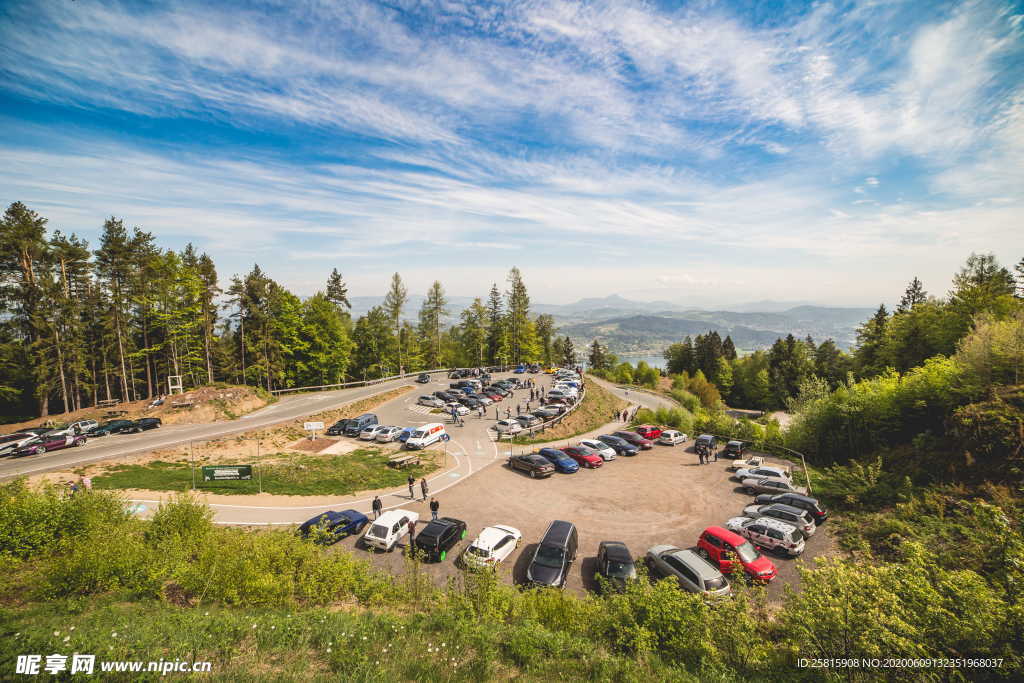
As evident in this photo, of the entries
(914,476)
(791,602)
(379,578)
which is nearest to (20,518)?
(379,578)

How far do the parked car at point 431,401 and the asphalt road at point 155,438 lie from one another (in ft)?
25.1

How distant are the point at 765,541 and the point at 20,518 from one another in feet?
87.8

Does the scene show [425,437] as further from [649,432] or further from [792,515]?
[792,515]

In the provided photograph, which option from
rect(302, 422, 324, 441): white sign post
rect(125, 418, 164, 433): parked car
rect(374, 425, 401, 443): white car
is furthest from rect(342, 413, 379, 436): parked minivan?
rect(125, 418, 164, 433): parked car

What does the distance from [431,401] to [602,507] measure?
93.2ft

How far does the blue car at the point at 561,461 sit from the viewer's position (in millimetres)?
26266

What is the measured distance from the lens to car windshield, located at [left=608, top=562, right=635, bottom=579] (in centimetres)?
1352

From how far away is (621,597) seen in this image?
10.0 meters

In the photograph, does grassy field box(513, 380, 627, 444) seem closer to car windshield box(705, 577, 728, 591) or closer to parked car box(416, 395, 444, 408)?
parked car box(416, 395, 444, 408)

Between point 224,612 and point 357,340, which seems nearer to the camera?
point 224,612

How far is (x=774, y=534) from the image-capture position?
16.3m

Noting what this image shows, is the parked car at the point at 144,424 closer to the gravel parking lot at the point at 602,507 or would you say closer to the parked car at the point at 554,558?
the gravel parking lot at the point at 602,507

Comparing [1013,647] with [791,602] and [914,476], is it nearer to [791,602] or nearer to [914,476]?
[791,602]

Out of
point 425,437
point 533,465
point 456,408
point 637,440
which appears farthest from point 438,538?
point 456,408
